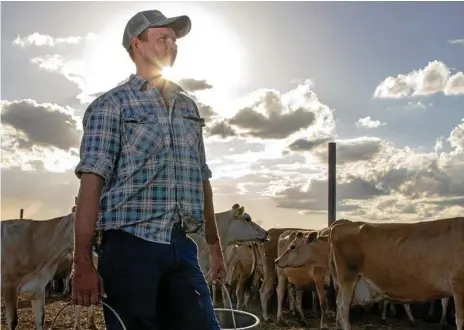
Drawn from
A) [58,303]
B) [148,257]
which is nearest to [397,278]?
[148,257]

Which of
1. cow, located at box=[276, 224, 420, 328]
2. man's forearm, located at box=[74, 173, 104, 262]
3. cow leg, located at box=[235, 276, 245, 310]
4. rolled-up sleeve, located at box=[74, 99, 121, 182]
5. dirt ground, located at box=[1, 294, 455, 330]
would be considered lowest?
dirt ground, located at box=[1, 294, 455, 330]

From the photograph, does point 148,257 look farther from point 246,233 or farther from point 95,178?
point 246,233

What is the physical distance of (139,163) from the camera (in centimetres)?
267

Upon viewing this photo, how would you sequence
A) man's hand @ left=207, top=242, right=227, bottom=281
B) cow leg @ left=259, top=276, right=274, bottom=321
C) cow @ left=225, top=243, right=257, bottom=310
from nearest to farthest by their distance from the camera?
1. man's hand @ left=207, top=242, right=227, bottom=281
2. cow leg @ left=259, top=276, right=274, bottom=321
3. cow @ left=225, top=243, right=257, bottom=310

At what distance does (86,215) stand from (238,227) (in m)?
8.88

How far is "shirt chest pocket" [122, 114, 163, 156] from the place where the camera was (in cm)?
269

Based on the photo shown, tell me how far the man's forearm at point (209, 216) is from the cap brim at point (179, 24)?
2.49ft

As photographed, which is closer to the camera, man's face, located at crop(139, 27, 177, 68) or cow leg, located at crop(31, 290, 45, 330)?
man's face, located at crop(139, 27, 177, 68)

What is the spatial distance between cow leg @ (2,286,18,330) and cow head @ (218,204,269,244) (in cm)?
425

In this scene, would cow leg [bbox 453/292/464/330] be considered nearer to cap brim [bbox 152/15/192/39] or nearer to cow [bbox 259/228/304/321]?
cow [bbox 259/228/304/321]

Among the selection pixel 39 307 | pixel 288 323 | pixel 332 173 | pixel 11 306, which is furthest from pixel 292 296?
pixel 11 306

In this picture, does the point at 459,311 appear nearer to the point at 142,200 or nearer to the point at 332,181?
the point at 332,181

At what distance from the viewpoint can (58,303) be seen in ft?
48.0

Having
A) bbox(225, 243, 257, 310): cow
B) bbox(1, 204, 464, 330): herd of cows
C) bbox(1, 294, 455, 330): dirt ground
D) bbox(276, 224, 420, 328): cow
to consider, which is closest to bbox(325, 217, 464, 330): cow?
bbox(1, 204, 464, 330): herd of cows
